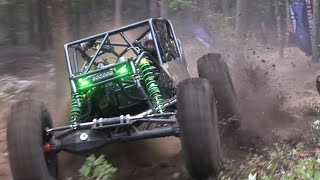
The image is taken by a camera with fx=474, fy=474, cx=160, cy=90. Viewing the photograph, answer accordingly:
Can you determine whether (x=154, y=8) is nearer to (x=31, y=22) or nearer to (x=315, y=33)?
(x=31, y=22)

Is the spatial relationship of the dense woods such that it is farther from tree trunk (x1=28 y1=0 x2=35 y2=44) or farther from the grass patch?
the grass patch

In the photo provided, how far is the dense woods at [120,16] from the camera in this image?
14.2m

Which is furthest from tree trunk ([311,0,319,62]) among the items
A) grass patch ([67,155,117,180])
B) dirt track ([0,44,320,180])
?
grass patch ([67,155,117,180])

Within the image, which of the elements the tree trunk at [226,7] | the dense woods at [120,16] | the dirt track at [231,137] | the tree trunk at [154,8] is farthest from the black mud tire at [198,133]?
the tree trunk at [226,7]

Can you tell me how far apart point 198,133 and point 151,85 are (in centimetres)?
140

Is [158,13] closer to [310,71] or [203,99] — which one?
[310,71]

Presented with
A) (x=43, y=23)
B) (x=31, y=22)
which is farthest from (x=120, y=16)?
(x=43, y=23)

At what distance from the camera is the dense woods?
1416 cm

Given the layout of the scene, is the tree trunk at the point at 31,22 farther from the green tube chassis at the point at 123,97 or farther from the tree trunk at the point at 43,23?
the green tube chassis at the point at 123,97

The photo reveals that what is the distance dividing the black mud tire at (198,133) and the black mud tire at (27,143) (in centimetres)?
145

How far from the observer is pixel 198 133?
443cm

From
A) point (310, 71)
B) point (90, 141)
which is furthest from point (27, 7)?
point (90, 141)

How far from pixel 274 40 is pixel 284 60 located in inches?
300

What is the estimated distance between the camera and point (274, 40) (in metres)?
30.1
